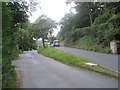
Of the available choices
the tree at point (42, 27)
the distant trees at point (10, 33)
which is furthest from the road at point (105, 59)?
the tree at point (42, 27)

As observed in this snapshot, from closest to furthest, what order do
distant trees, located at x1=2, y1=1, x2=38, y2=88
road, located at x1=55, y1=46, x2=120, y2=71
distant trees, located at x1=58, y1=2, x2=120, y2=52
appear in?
distant trees, located at x1=2, y1=1, x2=38, y2=88 → road, located at x1=55, y1=46, x2=120, y2=71 → distant trees, located at x1=58, y1=2, x2=120, y2=52

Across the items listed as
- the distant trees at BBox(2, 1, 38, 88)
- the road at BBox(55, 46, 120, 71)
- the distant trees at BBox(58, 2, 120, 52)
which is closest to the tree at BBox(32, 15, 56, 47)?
the distant trees at BBox(58, 2, 120, 52)

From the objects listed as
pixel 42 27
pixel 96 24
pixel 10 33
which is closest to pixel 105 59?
pixel 10 33

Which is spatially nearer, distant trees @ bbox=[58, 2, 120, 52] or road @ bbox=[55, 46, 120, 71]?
road @ bbox=[55, 46, 120, 71]

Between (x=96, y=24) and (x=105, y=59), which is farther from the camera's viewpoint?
(x=96, y=24)

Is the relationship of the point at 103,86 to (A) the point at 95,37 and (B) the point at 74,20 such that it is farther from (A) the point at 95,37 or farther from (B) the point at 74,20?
(B) the point at 74,20

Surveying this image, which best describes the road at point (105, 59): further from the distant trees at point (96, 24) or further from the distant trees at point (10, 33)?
the distant trees at point (10, 33)

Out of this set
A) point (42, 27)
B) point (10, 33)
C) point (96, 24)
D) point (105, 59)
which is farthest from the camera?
point (42, 27)

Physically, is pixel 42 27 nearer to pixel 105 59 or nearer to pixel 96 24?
pixel 96 24

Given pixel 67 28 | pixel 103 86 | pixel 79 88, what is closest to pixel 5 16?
pixel 79 88

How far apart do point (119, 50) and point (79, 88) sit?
37.0 ft

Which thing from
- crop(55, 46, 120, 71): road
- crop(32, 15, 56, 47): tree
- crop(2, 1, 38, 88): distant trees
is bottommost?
crop(55, 46, 120, 71): road

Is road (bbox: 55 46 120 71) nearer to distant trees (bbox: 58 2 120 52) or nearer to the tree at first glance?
distant trees (bbox: 58 2 120 52)

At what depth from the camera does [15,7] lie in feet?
43.1
